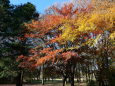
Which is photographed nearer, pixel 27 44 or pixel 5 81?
pixel 27 44

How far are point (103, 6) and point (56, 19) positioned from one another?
6161mm

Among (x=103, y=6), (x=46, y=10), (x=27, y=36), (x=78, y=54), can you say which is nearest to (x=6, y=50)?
(x=27, y=36)

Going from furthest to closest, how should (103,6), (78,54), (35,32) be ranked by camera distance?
(35,32) < (78,54) < (103,6)

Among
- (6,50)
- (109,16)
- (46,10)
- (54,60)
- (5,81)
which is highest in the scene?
(46,10)

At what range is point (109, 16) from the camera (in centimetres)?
1138

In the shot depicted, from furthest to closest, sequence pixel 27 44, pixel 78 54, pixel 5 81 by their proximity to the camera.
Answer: pixel 5 81, pixel 27 44, pixel 78 54

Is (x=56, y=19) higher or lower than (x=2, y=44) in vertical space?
higher

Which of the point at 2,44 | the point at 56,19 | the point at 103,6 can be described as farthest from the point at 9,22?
the point at 103,6

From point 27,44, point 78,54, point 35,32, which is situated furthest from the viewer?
point 27,44

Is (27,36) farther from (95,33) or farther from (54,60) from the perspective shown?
(95,33)

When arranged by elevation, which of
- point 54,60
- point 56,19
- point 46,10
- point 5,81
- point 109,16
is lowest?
point 5,81

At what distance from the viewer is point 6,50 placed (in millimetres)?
19172

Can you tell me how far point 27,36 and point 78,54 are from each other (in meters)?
5.85

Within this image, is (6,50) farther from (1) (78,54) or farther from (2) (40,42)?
(1) (78,54)
